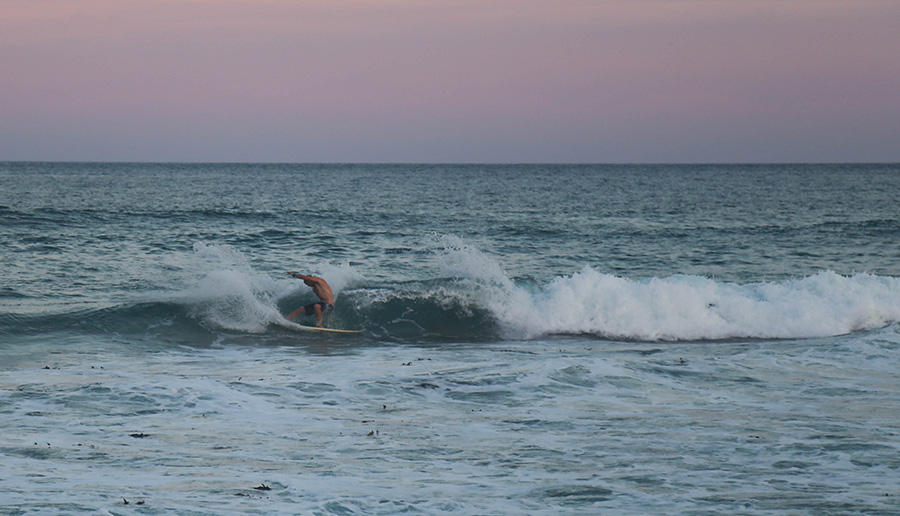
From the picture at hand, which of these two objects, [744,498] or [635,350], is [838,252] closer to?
[635,350]

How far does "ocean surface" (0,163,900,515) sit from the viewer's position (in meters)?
6.77

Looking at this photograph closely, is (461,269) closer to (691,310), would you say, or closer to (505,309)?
(505,309)

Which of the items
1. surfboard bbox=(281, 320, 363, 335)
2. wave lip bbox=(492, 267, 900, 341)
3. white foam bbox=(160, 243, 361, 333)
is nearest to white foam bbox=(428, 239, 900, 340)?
wave lip bbox=(492, 267, 900, 341)

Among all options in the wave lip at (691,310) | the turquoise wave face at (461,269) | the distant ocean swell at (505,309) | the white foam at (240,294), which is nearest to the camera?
the distant ocean swell at (505,309)

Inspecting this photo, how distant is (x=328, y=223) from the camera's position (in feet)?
127

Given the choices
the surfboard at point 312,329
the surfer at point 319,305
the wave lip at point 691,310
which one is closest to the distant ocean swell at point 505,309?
the wave lip at point 691,310

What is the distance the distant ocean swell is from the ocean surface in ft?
0.24

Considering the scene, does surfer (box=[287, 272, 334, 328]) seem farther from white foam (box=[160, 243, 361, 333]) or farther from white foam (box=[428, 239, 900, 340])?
white foam (box=[428, 239, 900, 340])

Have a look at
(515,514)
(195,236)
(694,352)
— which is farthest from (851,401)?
(195,236)

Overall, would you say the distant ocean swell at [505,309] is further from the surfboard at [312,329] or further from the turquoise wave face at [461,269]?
the surfboard at [312,329]

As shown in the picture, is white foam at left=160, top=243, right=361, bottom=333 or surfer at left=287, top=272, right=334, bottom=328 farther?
white foam at left=160, top=243, right=361, bottom=333

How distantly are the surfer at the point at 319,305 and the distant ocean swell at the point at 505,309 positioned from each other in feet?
1.47

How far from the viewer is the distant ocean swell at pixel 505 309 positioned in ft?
52.6

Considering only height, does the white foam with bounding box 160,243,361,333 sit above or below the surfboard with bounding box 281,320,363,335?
above
